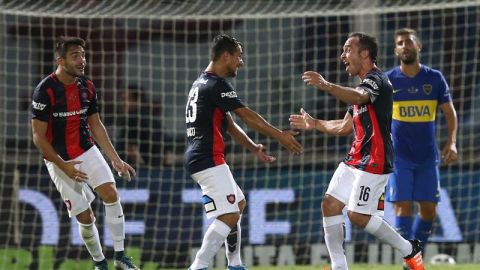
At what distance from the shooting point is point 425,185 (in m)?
10.5

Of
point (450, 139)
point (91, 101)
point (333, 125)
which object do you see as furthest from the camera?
point (450, 139)

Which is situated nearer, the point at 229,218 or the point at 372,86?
the point at 372,86

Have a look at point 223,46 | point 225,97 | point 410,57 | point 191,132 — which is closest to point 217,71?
point 223,46

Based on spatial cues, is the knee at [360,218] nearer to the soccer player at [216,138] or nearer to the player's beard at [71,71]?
the soccer player at [216,138]

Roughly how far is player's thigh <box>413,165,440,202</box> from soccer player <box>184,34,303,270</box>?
7.00 feet

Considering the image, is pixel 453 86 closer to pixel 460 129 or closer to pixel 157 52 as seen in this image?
pixel 460 129

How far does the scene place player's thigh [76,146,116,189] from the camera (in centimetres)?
980

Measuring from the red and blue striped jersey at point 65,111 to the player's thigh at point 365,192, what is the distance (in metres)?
2.47

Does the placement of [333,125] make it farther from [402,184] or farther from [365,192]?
[402,184]

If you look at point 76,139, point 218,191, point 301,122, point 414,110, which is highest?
point 414,110

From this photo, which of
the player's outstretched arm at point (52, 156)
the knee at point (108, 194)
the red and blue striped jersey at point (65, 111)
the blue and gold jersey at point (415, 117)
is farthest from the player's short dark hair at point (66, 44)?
the blue and gold jersey at point (415, 117)

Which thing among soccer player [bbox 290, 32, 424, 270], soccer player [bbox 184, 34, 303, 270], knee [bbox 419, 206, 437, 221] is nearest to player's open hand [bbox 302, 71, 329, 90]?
soccer player [bbox 290, 32, 424, 270]

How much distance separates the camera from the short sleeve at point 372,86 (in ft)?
28.5

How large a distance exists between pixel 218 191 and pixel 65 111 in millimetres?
1771
